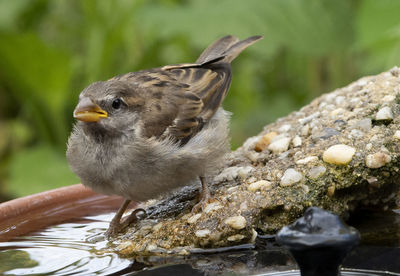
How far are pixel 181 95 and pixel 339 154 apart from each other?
1.04 metres

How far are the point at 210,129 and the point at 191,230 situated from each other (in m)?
0.85

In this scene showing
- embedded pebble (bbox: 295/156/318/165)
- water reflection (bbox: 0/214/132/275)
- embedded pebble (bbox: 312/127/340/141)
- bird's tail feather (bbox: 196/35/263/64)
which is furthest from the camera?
bird's tail feather (bbox: 196/35/263/64)

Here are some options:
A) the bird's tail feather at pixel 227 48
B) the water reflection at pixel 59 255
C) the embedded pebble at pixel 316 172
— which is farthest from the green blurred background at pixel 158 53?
the water reflection at pixel 59 255

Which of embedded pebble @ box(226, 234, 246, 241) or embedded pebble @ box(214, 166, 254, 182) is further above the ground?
embedded pebble @ box(214, 166, 254, 182)

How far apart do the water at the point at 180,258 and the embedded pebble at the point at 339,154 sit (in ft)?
0.79

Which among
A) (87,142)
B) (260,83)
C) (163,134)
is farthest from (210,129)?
(260,83)

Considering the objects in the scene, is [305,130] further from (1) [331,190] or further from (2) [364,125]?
(1) [331,190]

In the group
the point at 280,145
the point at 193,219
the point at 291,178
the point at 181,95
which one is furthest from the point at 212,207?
the point at 181,95

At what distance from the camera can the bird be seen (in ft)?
9.32

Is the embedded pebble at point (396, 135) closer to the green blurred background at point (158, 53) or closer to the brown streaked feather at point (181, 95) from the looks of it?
the brown streaked feather at point (181, 95)

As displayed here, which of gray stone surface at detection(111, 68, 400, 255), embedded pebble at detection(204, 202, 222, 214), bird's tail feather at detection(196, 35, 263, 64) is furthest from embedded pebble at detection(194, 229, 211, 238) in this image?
bird's tail feather at detection(196, 35, 263, 64)

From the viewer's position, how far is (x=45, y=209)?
112 inches

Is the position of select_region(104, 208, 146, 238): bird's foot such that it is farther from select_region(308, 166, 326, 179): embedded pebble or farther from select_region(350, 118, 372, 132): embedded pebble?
select_region(350, 118, 372, 132): embedded pebble

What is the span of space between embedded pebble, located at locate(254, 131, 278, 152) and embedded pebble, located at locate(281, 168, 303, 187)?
40 centimetres
